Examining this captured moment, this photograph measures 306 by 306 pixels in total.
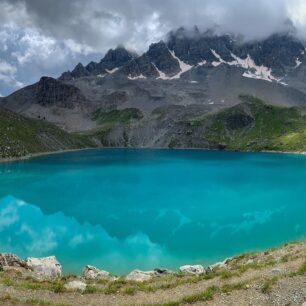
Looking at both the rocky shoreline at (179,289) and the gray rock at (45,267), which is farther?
→ the gray rock at (45,267)

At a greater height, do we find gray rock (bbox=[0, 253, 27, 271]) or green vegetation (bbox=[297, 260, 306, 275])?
gray rock (bbox=[0, 253, 27, 271])

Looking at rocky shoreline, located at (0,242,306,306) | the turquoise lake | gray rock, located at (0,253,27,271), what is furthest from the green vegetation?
gray rock, located at (0,253,27,271)

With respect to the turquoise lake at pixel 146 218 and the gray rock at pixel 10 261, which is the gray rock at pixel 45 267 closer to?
the gray rock at pixel 10 261

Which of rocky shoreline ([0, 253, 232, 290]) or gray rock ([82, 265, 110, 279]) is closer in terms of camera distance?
rocky shoreline ([0, 253, 232, 290])

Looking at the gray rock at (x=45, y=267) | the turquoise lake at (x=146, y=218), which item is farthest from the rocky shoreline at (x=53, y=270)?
the turquoise lake at (x=146, y=218)

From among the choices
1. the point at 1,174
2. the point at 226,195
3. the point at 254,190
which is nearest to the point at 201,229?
the point at 226,195

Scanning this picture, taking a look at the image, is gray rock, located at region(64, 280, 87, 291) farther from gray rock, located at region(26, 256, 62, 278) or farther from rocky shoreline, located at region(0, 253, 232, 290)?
gray rock, located at region(26, 256, 62, 278)

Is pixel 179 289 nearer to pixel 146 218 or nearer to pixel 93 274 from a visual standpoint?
pixel 93 274

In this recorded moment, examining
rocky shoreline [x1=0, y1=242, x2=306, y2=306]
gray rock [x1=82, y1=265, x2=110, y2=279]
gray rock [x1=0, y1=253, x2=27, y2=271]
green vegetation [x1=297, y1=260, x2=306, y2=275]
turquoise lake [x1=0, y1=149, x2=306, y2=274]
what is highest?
turquoise lake [x1=0, y1=149, x2=306, y2=274]
